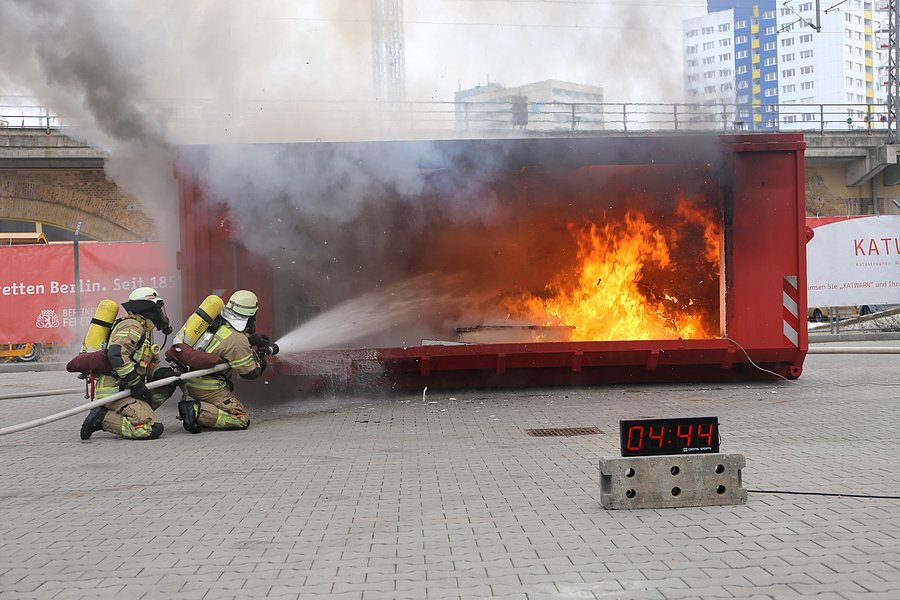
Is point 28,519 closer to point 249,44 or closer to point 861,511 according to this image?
point 861,511

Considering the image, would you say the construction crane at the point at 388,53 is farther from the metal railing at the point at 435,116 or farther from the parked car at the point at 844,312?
the parked car at the point at 844,312

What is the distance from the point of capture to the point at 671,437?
541 cm

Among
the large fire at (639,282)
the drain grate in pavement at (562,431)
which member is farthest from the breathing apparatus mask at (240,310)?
the large fire at (639,282)

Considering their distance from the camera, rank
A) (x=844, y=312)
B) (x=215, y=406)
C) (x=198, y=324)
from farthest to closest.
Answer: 1. (x=844, y=312)
2. (x=198, y=324)
3. (x=215, y=406)

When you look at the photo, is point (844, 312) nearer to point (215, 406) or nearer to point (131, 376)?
point (215, 406)

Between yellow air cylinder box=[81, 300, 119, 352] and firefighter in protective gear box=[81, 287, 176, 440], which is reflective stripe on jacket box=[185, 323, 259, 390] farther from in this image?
yellow air cylinder box=[81, 300, 119, 352]

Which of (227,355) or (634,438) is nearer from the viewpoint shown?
(634,438)

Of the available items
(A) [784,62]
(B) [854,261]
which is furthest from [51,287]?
(A) [784,62]

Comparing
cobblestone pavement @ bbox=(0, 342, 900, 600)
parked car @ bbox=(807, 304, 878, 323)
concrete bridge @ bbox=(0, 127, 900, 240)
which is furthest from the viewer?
concrete bridge @ bbox=(0, 127, 900, 240)

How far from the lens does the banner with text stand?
18.1m

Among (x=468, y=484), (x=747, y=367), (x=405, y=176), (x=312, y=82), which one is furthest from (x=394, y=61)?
(x=468, y=484)

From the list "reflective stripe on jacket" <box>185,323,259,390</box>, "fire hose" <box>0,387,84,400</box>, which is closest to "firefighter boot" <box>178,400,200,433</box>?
"reflective stripe on jacket" <box>185,323,259,390</box>

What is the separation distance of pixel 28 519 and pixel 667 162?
26.7 ft

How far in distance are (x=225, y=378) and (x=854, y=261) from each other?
533 inches
